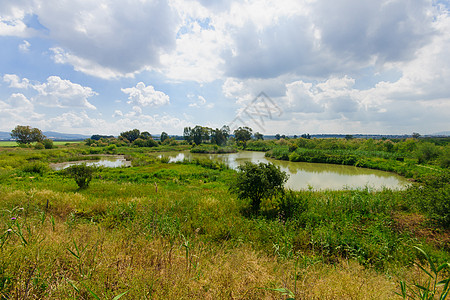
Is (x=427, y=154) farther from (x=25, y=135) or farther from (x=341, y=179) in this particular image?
(x=25, y=135)

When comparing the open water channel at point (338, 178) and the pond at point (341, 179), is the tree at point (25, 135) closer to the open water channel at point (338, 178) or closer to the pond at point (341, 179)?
the open water channel at point (338, 178)

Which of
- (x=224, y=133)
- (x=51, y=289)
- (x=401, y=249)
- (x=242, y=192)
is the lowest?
(x=401, y=249)

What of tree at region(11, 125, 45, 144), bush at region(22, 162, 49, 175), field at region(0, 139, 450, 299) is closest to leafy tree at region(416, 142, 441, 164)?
field at region(0, 139, 450, 299)

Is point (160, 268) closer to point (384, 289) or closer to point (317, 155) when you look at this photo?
point (384, 289)

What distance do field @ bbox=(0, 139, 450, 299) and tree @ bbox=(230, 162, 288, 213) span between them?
1.63ft

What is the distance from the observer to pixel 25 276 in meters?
1.68

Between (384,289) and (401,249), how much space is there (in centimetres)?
296

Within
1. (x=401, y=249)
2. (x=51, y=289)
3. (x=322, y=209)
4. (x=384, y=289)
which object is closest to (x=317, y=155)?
(x=322, y=209)

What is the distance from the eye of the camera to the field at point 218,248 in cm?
178

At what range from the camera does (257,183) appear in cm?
620

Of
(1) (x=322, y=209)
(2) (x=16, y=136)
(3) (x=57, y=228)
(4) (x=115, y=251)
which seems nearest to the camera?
(4) (x=115, y=251)

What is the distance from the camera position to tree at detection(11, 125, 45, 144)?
152 ft

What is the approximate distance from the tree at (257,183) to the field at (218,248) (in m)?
0.50

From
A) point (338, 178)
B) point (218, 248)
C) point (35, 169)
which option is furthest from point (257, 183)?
point (35, 169)
